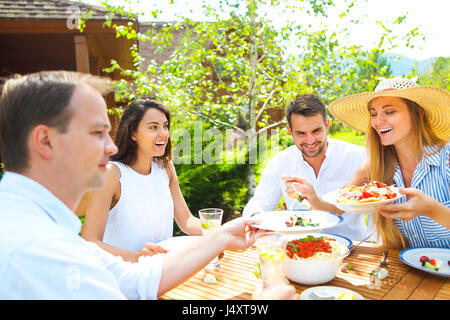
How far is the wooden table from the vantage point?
1664 mm

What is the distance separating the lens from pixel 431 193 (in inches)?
94.9

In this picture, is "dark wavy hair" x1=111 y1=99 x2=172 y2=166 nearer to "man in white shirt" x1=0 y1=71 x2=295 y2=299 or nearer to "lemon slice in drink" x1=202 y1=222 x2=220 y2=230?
"lemon slice in drink" x1=202 y1=222 x2=220 y2=230

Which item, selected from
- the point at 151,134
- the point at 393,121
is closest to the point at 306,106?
the point at 393,121

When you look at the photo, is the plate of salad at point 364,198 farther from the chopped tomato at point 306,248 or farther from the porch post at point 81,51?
the porch post at point 81,51

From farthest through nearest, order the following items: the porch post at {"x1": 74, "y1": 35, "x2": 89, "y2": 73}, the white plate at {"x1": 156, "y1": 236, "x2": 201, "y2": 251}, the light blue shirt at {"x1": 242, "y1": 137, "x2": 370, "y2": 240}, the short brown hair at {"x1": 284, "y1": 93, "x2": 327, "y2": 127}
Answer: the porch post at {"x1": 74, "y1": 35, "x2": 89, "y2": 73} < the light blue shirt at {"x1": 242, "y1": 137, "x2": 370, "y2": 240} < the short brown hair at {"x1": 284, "y1": 93, "x2": 327, "y2": 127} < the white plate at {"x1": 156, "y1": 236, "x2": 201, "y2": 251}

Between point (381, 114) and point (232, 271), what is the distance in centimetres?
160

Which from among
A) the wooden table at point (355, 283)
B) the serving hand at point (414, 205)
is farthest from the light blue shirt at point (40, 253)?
the serving hand at point (414, 205)

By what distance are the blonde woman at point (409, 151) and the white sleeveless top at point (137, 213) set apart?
1094 millimetres

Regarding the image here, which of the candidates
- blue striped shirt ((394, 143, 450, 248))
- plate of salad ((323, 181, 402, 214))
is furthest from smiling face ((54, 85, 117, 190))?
blue striped shirt ((394, 143, 450, 248))

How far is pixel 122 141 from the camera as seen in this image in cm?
294

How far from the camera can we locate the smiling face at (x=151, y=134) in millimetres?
2920

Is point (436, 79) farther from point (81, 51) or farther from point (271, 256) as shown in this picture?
point (271, 256)
